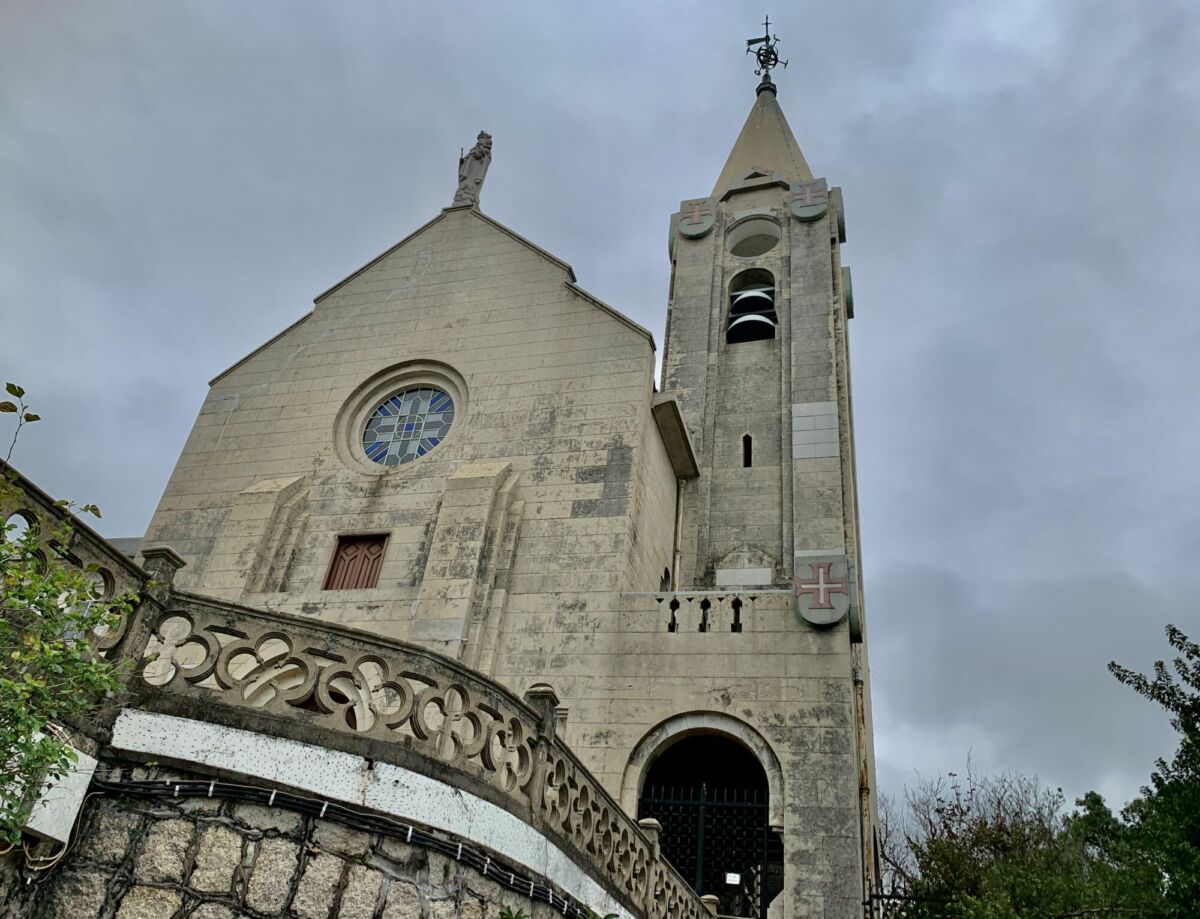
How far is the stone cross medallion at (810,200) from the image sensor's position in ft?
80.5

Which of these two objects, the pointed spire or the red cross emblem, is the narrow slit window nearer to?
the red cross emblem

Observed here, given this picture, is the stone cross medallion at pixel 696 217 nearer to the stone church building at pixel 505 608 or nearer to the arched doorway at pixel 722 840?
the stone church building at pixel 505 608

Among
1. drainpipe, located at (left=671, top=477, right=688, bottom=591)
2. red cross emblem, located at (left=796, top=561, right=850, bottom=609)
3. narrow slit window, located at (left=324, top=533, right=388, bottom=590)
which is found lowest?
red cross emblem, located at (left=796, top=561, right=850, bottom=609)

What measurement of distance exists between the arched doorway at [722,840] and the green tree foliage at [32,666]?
32.3 ft

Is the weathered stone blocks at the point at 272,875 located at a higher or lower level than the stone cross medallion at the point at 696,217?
lower

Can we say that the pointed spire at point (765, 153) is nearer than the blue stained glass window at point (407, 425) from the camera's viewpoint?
No

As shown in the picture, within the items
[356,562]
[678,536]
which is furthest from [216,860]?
[678,536]

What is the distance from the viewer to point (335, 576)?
637 inches

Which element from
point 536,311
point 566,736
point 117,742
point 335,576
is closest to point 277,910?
point 117,742

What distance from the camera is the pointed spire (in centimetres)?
2744

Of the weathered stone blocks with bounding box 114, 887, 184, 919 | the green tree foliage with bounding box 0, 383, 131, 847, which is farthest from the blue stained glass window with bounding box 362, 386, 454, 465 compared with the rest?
the green tree foliage with bounding box 0, 383, 131, 847

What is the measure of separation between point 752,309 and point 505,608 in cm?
1207

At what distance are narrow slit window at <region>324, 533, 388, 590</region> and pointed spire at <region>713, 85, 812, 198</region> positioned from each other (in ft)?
49.7

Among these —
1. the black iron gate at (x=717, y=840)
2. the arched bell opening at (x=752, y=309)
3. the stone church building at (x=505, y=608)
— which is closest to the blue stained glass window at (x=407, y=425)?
the stone church building at (x=505, y=608)
